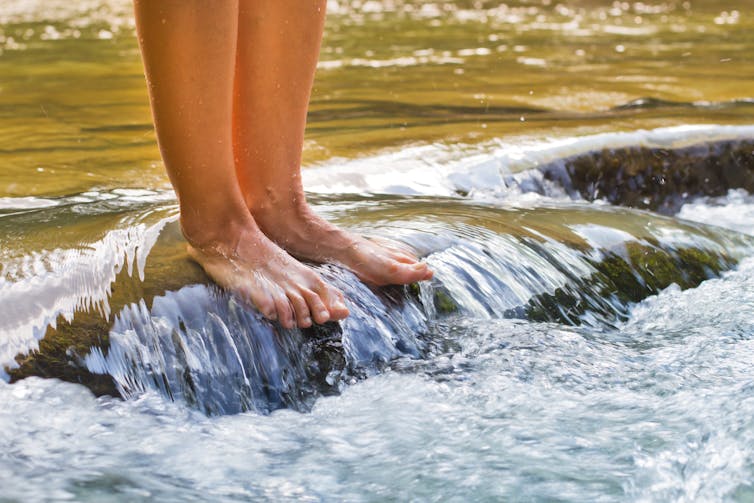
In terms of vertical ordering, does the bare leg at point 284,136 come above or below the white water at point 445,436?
above

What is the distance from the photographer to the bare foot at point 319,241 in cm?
206

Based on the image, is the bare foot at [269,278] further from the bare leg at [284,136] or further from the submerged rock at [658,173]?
the submerged rock at [658,173]

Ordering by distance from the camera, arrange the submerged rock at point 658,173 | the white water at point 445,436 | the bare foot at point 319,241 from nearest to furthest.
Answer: the white water at point 445,436, the bare foot at point 319,241, the submerged rock at point 658,173

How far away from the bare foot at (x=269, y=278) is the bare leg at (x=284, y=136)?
119mm

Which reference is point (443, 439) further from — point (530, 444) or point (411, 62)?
point (411, 62)

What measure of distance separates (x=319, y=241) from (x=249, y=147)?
0.21 meters

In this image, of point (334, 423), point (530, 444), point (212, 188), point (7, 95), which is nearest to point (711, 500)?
point (530, 444)

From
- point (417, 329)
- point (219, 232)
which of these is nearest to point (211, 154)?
point (219, 232)

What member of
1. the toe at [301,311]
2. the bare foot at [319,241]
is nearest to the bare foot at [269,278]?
the toe at [301,311]

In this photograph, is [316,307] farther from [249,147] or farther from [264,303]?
[249,147]

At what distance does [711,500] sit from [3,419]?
1.00 m

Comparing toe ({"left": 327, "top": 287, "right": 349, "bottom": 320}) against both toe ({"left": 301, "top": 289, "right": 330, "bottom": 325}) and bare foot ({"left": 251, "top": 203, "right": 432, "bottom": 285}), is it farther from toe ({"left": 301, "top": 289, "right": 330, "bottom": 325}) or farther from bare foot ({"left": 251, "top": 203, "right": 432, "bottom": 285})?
bare foot ({"left": 251, "top": 203, "right": 432, "bottom": 285})

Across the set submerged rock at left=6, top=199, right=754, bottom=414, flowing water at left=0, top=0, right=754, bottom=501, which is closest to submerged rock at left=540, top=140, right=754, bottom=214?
flowing water at left=0, top=0, right=754, bottom=501

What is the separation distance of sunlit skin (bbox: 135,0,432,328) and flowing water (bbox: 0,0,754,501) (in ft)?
0.19
